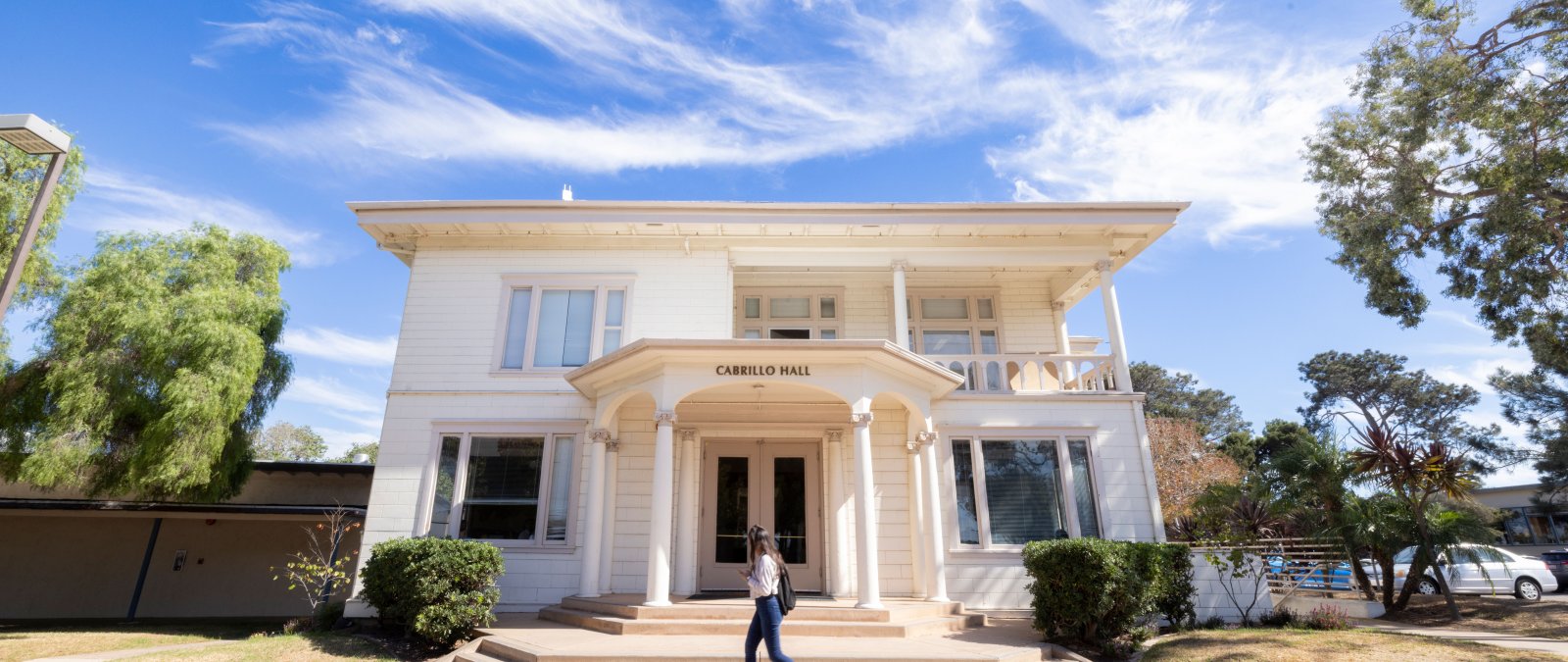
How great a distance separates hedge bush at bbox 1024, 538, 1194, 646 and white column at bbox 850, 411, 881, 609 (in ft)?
6.98

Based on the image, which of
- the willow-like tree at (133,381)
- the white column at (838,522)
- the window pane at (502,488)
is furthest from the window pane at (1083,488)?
the willow-like tree at (133,381)

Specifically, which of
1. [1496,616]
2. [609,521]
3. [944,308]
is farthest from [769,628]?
Answer: [1496,616]

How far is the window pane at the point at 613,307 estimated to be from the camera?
12867 millimetres

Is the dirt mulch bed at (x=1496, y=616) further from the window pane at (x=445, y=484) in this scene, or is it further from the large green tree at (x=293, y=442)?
the large green tree at (x=293, y=442)

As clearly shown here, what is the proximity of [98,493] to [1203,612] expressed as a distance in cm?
1871

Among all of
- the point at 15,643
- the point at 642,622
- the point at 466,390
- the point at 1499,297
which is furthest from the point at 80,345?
the point at 1499,297

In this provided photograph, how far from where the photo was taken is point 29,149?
24.0ft

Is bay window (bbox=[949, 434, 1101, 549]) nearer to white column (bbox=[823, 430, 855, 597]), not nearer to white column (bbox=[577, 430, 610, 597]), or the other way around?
white column (bbox=[823, 430, 855, 597])

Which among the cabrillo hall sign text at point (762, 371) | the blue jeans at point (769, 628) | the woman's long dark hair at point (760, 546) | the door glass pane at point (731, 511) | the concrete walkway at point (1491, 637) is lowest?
the concrete walkway at point (1491, 637)

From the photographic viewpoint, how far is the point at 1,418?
1226cm

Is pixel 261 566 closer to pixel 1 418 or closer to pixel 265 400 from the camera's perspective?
pixel 265 400

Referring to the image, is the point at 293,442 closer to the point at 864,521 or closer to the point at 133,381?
the point at 133,381

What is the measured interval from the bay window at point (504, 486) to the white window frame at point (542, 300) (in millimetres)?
1271

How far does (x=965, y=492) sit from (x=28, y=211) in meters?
17.4
